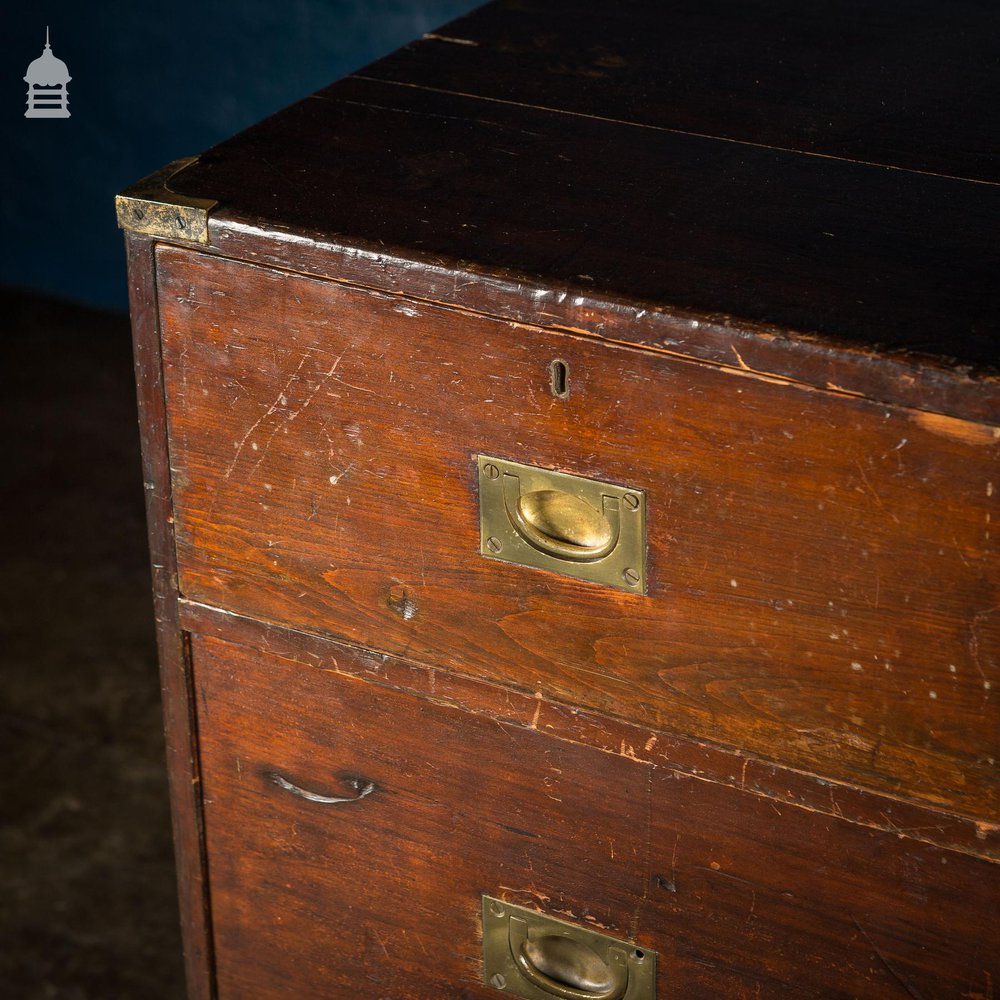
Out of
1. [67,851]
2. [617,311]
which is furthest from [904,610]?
[67,851]

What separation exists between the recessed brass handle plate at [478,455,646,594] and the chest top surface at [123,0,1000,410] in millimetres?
102

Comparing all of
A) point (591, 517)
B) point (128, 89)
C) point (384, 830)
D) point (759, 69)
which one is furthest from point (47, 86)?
point (591, 517)

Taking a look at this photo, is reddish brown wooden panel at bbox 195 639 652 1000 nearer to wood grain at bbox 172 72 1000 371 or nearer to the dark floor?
wood grain at bbox 172 72 1000 371

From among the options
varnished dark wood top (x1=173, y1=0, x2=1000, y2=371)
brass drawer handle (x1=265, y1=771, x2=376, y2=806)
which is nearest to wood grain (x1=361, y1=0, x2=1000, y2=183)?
varnished dark wood top (x1=173, y1=0, x2=1000, y2=371)

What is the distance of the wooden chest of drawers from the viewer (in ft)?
2.70

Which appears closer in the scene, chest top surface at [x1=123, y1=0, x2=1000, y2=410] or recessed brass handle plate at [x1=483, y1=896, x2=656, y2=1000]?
chest top surface at [x1=123, y1=0, x2=1000, y2=410]

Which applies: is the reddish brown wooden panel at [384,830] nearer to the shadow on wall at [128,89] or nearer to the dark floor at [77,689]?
the dark floor at [77,689]

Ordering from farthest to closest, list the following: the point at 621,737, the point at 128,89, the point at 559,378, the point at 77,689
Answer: the point at 128,89 < the point at 77,689 < the point at 621,737 < the point at 559,378

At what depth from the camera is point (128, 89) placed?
271 centimetres

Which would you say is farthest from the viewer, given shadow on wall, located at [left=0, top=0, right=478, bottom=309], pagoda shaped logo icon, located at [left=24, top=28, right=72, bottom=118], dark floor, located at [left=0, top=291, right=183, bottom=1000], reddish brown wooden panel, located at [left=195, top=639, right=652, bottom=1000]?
pagoda shaped logo icon, located at [left=24, top=28, right=72, bottom=118]

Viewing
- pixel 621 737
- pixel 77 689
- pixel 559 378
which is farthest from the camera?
pixel 77 689

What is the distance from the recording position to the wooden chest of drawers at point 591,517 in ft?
2.70

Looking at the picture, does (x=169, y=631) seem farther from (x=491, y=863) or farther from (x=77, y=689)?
(x=77, y=689)

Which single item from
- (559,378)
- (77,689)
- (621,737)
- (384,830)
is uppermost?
(559,378)
